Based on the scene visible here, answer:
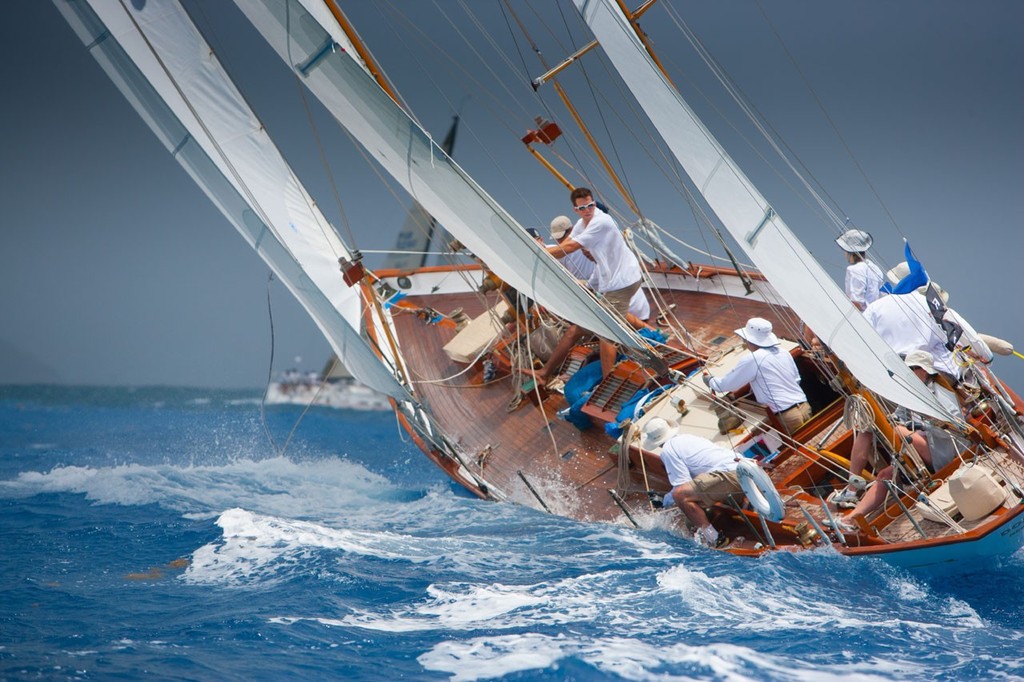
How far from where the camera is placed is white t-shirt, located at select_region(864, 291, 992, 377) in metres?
6.56

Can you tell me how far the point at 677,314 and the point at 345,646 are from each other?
5.35 meters

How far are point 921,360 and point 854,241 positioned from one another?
4.91 ft

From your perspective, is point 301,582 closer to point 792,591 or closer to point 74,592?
point 74,592

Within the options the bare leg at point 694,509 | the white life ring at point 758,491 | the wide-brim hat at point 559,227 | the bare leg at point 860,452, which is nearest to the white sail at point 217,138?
the wide-brim hat at point 559,227

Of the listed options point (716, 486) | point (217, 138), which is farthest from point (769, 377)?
point (217, 138)

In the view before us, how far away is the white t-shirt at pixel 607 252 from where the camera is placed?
25.4 ft

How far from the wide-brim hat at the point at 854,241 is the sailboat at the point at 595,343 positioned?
85 cm

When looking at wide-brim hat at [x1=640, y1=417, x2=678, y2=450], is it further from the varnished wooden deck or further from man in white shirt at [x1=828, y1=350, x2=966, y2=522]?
man in white shirt at [x1=828, y1=350, x2=966, y2=522]

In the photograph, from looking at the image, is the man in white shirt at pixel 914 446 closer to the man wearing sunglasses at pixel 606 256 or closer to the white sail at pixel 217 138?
the man wearing sunglasses at pixel 606 256

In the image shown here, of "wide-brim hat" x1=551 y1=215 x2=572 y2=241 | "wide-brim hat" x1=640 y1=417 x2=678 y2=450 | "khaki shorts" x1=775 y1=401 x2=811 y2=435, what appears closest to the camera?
"wide-brim hat" x1=640 y1=417 x2=678 y2=450

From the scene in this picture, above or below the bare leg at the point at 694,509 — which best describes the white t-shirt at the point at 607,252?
above

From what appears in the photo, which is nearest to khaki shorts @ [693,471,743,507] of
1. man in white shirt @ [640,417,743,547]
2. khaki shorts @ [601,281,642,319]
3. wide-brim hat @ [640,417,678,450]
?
man in white shirt @ [640,417,743,547]

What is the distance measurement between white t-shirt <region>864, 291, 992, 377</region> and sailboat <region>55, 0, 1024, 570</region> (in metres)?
0.16

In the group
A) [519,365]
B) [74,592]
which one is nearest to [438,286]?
[519,365]
